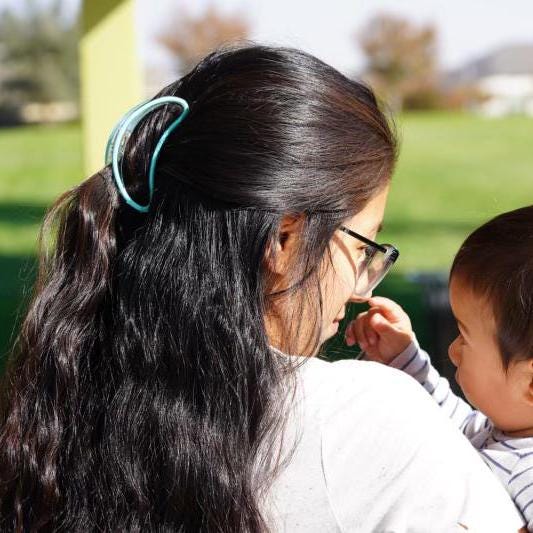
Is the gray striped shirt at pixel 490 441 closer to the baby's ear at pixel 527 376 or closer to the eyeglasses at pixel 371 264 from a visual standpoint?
the baby's ear at pixel 527 376

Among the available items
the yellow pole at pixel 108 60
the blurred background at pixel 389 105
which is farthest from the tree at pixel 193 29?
the yellow pole at pixel 108 60

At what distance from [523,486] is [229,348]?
611mm

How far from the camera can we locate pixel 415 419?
136 centimetres

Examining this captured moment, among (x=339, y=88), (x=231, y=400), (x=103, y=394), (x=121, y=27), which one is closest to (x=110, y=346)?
(x=103, y=394)

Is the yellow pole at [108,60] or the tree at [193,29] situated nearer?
the yellow pole at [108,60]

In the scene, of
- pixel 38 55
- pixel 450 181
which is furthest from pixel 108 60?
pixel 38 55

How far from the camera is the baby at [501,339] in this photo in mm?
1707

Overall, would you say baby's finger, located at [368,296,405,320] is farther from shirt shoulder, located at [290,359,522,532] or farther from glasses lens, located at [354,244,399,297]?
shirt shoulder, located at [290,359,522,532]

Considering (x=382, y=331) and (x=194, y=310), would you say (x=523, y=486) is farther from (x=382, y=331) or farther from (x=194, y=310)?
(x=194, y=310)

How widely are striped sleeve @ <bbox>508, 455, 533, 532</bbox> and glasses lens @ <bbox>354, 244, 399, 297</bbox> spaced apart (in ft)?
1.38

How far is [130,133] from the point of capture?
61.5 inches

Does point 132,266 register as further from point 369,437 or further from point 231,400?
point 369,437

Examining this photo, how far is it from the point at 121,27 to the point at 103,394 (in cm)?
415

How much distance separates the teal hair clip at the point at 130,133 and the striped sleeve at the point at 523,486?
802 mm
